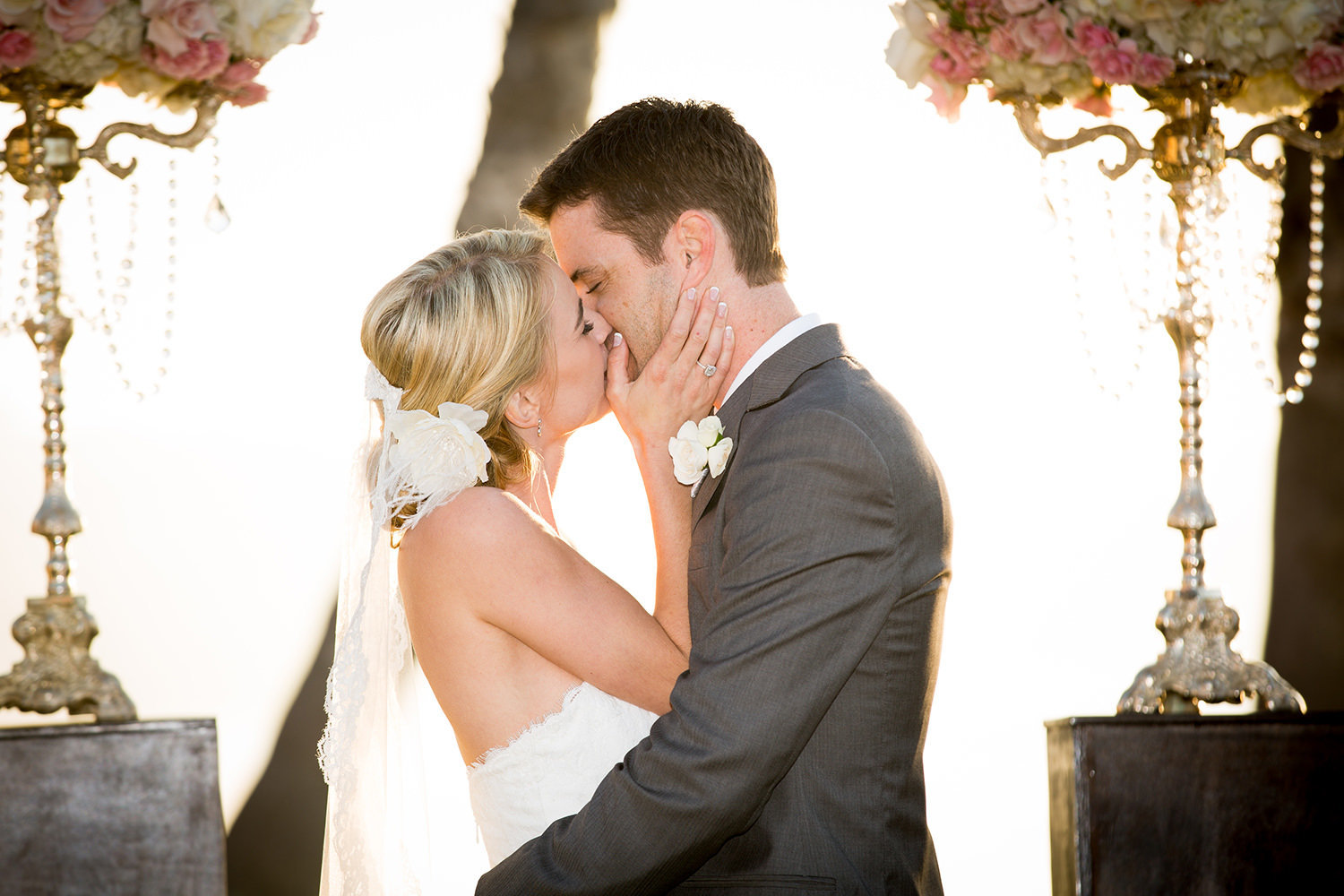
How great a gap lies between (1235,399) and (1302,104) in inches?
54.8

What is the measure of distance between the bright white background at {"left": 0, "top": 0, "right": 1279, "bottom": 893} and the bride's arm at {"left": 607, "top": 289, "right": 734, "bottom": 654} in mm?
1275

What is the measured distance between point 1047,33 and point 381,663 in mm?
1631

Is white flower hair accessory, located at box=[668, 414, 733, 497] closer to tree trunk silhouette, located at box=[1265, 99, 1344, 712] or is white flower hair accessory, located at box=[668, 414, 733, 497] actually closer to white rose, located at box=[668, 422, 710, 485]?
white rose, located at box=[668, 422, 710, 485]

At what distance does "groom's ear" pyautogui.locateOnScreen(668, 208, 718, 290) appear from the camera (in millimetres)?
1866

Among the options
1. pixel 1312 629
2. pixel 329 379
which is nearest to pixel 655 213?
pixel 329 379

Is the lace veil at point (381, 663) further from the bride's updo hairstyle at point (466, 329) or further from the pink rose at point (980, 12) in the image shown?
the pink rose at point (980, 12)

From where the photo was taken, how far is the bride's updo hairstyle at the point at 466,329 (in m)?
2.09

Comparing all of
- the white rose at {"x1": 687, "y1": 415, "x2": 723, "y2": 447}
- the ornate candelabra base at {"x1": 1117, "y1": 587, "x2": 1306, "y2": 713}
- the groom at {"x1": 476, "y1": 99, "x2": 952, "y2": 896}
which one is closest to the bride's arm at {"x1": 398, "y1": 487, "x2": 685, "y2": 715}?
the groom at {"x1": 476, "y1": 99, "x2": 952, "y2": 896}

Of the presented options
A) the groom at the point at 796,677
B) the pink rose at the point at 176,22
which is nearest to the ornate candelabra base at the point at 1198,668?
the groom at the point at 796,677

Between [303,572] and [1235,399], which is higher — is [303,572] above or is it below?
below

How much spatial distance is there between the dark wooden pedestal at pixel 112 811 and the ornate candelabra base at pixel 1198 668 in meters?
1.52

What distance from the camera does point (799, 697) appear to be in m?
1.40

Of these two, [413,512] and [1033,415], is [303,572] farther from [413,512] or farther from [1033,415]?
[1033,415]

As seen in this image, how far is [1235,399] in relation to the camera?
132 inches
